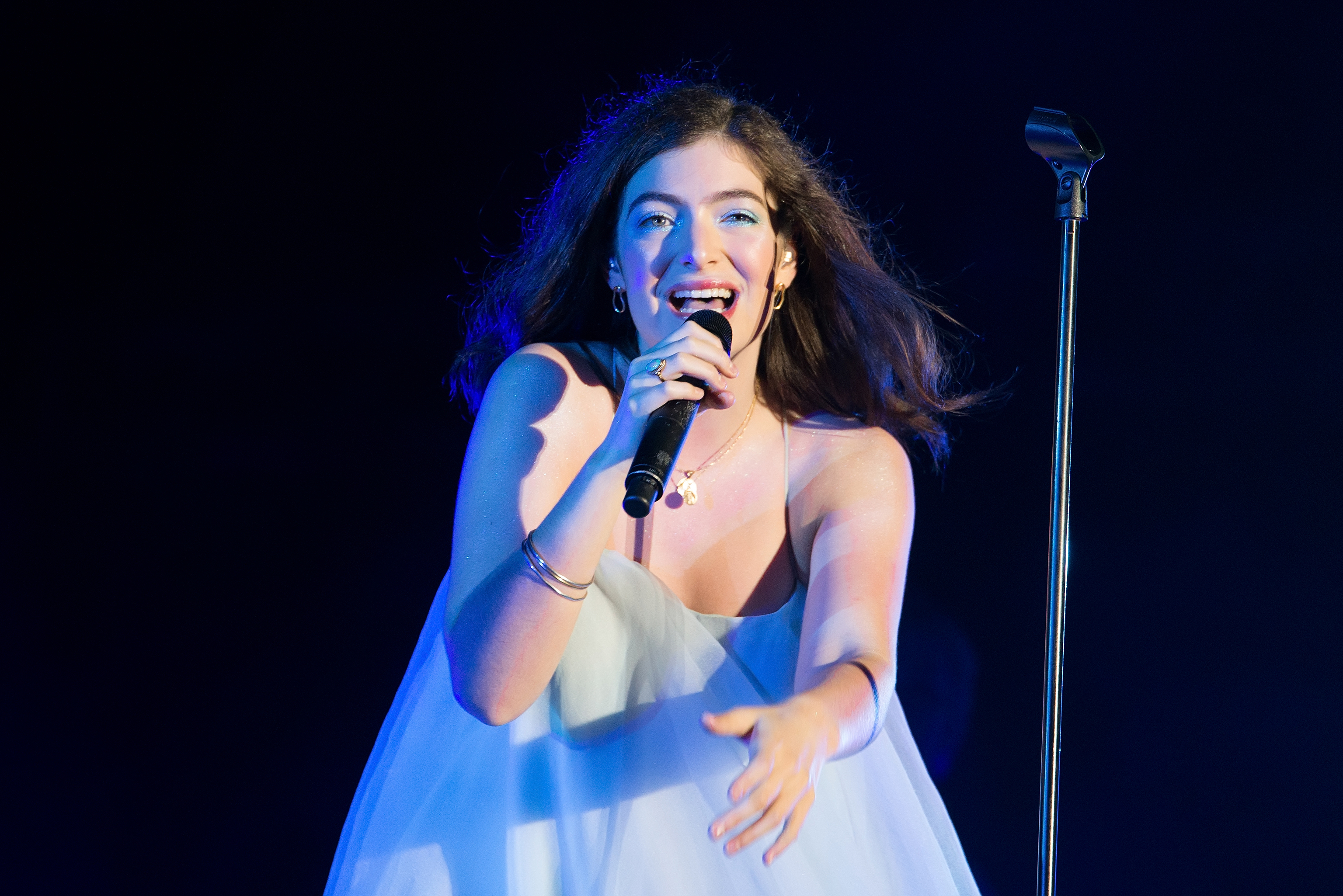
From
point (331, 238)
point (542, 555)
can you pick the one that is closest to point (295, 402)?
point (331, 238)

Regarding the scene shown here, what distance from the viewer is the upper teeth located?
4.64 ft

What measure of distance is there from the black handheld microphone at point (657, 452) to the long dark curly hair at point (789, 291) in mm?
444

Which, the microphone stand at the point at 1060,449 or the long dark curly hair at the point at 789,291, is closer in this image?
the microphone stand at the point at 1060,449

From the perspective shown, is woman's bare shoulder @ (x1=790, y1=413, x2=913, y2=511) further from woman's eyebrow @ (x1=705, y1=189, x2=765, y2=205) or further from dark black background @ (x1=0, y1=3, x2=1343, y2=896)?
dark black background @ (x1=0, y1=3, x2=1343, y2=896)

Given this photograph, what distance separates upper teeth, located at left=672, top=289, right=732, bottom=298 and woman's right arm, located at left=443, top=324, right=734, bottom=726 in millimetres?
200

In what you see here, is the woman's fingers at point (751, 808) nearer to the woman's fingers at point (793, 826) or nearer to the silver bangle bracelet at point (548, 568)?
the woman's fingers at point (793, 826)

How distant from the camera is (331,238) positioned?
2059mm

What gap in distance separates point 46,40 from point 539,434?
127 centimetres

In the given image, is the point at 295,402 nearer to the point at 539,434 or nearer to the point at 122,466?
the point at 122,466

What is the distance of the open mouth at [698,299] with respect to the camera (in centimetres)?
142

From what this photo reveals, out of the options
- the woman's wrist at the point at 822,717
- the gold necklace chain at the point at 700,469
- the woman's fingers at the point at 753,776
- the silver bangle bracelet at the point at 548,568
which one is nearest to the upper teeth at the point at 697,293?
the gold necklace chain at the point at 700,469

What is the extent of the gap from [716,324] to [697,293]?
0.18 m

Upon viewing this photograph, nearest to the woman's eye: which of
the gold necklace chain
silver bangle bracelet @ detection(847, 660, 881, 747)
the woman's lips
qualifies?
the woman's lips

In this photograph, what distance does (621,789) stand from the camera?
1271 mm
